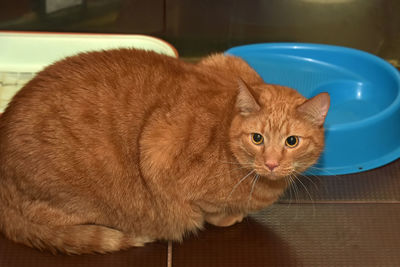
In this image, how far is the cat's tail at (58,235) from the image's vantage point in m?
1.81

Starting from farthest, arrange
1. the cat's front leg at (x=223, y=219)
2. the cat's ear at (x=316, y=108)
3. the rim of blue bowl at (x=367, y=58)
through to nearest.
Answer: the rim of blue bowl at (x=367, y=58)
the cat's front leg at (x=223, y=219)
the cat's ear at (x=316, y=108)

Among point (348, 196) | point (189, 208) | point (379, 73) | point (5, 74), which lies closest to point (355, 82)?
point (379, 73)

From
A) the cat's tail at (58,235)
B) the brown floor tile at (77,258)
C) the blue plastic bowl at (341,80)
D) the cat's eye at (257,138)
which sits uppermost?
the cat's eye at (257,138)

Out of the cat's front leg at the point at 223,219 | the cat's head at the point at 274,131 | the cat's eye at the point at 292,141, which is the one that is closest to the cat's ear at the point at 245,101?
the cat's head at the point at 274,131

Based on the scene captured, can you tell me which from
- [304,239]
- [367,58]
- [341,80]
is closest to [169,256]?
[304,239]

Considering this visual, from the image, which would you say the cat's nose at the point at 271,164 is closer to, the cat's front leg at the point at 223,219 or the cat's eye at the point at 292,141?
the cat's eye at the point at 292,141

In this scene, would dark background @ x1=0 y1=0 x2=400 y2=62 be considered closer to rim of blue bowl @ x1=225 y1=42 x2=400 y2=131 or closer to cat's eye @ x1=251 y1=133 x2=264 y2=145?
rim of blue bowl @ x1=225 y1=42 x2=400 y2=131

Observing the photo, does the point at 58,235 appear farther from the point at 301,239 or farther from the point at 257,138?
the point at 301,239

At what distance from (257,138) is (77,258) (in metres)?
0.78

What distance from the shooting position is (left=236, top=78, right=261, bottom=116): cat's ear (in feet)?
5.30

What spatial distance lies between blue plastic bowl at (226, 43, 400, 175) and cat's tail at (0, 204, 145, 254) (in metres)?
0.90

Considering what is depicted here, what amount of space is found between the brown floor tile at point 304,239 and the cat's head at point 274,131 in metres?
0.39

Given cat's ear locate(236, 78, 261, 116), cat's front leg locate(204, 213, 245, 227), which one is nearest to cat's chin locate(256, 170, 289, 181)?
cat's ear locate(236, 78, 261, 116)

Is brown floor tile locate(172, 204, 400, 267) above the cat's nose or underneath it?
underneath
